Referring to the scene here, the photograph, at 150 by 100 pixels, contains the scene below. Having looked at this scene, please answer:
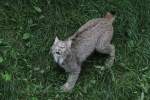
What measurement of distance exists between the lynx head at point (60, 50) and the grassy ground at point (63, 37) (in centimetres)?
47

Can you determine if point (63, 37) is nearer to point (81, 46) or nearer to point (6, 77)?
point (81, 46)

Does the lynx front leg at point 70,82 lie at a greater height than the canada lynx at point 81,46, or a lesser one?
lesser

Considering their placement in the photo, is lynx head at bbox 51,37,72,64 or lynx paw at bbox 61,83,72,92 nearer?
lynx head at bbox 51,37,72,64

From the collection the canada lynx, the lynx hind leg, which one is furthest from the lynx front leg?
the lynx hind leg

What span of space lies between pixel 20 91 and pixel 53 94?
1.71 ft

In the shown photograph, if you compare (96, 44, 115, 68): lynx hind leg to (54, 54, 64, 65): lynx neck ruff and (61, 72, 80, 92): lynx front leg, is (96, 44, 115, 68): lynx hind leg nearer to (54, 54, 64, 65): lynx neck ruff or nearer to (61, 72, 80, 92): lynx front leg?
(61, 72, 80, 92): lynx front leg

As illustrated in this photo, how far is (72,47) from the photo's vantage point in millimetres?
8516

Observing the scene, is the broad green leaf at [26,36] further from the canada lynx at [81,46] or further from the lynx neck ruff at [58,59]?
the lynx neck ruff at [58,59]

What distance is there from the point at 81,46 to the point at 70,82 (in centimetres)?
60

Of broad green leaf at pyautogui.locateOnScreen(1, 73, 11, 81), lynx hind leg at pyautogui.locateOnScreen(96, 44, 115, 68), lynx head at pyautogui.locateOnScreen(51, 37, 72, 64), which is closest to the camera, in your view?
broad green leaf at pyautogui.locateOnScreen(1, 73, 11, 81)

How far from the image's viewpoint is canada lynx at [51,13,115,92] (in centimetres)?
832

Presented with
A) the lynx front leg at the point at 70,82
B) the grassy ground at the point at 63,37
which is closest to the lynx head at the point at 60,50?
the lynx front leg at the point at 70,82

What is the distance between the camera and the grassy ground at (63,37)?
8492 mm

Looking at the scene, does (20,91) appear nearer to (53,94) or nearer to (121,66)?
(53,94)
